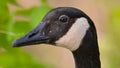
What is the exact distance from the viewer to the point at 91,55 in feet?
11.1

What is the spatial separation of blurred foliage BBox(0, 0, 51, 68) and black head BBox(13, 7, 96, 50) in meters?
0.06

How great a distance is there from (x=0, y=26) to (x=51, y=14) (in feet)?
1.06

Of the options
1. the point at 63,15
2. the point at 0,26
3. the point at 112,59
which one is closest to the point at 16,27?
the point at 0,26

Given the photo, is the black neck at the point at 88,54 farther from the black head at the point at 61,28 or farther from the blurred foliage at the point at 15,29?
the blurred foliage at the point at 15,29

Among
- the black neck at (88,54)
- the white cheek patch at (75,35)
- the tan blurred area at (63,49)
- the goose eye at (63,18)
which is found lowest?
the tan blurred area at (63,49)

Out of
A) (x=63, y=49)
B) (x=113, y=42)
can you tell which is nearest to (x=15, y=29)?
(x=113, y=42)

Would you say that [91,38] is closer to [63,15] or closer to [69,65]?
[63,15]

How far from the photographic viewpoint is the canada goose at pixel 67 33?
3217mm

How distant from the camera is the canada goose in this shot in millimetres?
3217

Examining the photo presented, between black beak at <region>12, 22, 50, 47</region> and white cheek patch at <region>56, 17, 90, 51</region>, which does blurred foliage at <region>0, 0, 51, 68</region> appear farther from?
white cheek patch at <region>56, 17, 90, 51</region>

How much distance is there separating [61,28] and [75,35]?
96mm

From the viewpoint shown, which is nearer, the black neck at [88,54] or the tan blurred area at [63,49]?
the black neck at [88,54]

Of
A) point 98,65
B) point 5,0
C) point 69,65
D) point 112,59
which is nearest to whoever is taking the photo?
point 5,0

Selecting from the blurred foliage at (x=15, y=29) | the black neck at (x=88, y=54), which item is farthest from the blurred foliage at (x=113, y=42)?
the blurred foliage at (x=15, y=29)
